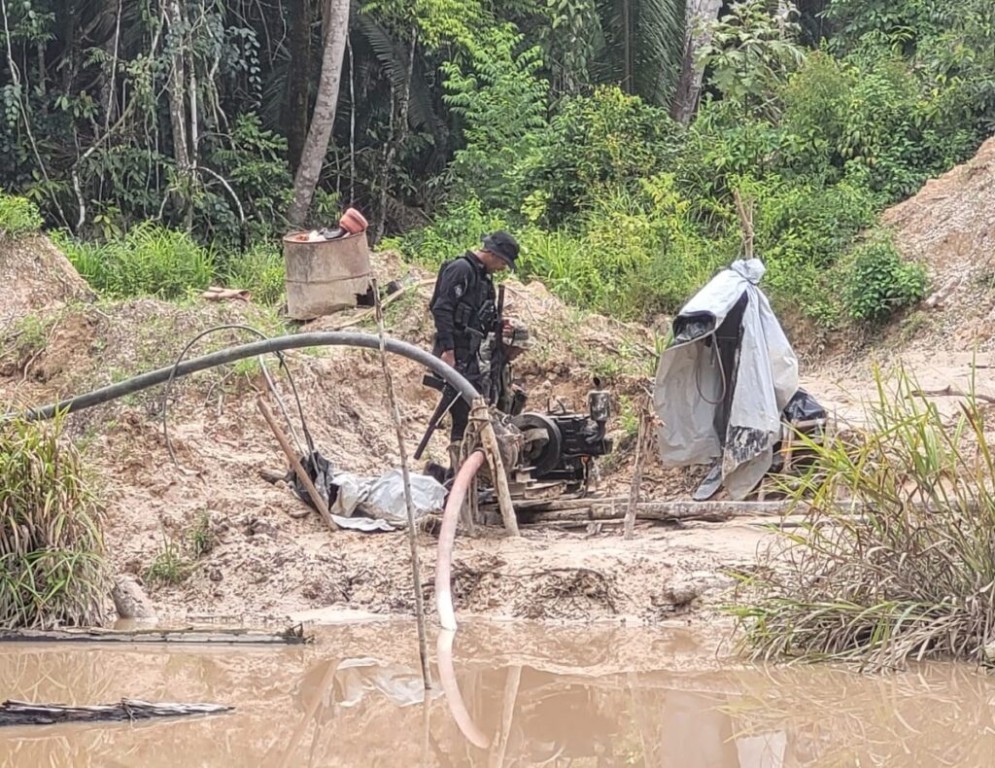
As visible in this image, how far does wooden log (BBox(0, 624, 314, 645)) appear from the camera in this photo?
6859 millimetres

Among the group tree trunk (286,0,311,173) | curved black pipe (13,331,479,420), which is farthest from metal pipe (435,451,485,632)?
tree trunk (286,0,311,173)

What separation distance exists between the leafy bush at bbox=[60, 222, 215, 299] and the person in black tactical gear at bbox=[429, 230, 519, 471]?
5.05 metres

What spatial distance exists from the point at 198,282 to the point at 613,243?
3.89 m

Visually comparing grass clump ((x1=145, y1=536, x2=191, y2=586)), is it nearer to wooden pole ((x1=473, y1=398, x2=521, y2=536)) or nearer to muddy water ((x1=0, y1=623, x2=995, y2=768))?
muddy water ((x1=0, y1=623, x2=995, y2=768))

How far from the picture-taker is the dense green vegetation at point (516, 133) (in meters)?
13.8

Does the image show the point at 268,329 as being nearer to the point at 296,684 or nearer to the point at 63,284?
the point at 63,284

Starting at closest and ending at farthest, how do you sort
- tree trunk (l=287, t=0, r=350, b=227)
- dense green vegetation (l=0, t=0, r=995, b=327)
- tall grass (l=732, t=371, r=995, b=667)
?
tall grass (l=732, t=371, r=995, b=667) < dense green vegetation (l=0, t=0, r=995, b=327) < tree trunk (l=287, t=0, r=350, b=227)

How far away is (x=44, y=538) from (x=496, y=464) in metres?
2.39

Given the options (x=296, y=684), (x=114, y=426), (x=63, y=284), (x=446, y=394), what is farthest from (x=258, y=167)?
(x=296, y=684)

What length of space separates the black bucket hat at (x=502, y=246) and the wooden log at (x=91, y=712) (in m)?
3.74

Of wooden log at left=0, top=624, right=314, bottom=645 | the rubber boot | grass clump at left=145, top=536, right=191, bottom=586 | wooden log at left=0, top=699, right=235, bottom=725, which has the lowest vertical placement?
grass clump at left=145, top=536, right=191, bottom=586

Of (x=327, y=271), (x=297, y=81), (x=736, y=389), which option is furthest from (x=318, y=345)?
(x=297, y=81)

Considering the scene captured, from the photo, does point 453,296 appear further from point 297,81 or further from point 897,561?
point 297,81

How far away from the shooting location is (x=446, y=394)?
8789mm
